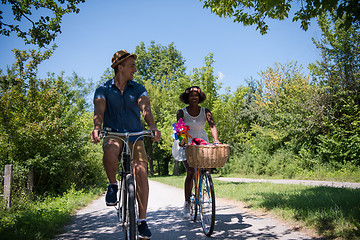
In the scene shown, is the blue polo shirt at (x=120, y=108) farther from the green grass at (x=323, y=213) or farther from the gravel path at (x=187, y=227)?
the green grass at (x=323, y=213)

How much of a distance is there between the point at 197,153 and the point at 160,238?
4.56 ft

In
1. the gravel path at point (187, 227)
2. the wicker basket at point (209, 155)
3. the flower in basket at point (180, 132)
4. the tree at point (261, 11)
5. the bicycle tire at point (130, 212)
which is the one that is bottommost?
the gravel path at point (187, 227)

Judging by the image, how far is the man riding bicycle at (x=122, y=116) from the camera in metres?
3.22

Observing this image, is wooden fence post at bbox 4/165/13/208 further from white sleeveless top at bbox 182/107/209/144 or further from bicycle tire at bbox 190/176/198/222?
white sleeveless top at bbox 182/107/209/144

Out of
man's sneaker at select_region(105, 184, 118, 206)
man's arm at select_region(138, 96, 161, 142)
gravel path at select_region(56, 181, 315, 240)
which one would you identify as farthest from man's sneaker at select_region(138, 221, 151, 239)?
gravel path at select_region(56, 181, 315, 240)

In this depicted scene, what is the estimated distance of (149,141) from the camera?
35125 mm

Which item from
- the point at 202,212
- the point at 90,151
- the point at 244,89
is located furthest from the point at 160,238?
the point at 244,89

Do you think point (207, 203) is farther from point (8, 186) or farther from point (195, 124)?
point (8, 186)

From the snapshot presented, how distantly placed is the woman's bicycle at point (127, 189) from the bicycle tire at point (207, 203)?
1.45m

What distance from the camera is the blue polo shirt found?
11.4 ft

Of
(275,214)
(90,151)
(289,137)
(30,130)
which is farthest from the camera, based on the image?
(289,137)

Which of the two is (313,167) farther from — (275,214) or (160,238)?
(160,238)

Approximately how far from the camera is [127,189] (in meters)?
3.08

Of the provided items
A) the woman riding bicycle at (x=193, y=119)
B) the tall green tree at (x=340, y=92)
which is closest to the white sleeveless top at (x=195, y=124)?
the woman riding bicycle at (x=193, y=119)
